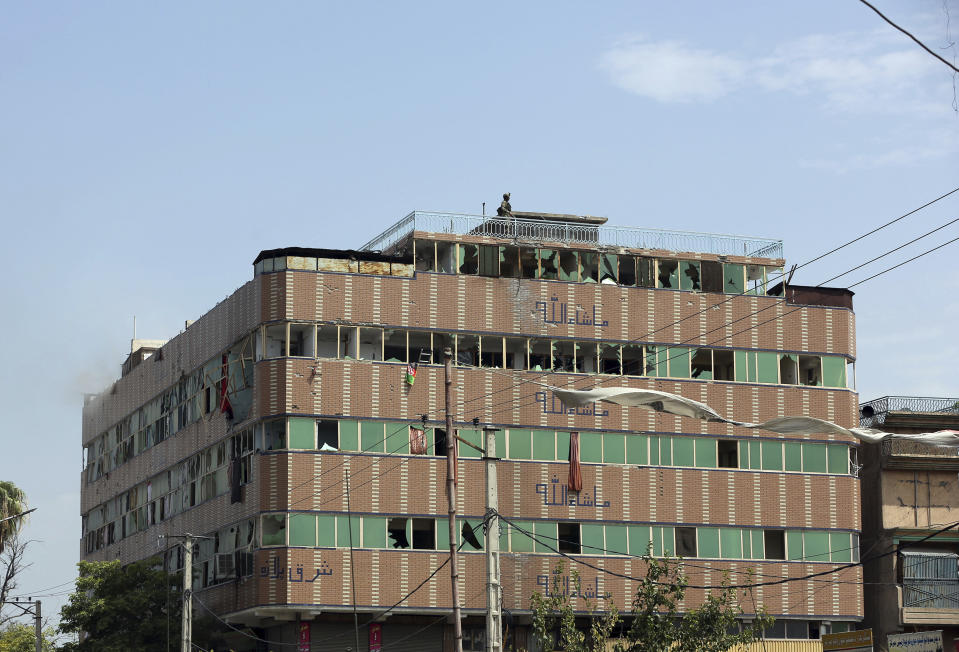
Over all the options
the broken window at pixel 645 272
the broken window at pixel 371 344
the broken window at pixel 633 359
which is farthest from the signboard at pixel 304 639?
the broken window at pixel 645 272

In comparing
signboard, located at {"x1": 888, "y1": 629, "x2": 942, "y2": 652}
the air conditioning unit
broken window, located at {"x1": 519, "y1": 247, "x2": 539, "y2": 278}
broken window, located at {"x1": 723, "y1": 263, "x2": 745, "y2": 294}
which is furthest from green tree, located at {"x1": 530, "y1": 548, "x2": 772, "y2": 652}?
broken window, located at {"x1": 723, "y1": 263, "x2": 745, "y2": 294}

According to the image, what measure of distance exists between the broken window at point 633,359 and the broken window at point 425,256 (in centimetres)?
850

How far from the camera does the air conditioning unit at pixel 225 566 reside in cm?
6272

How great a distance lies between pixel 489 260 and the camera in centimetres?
6391

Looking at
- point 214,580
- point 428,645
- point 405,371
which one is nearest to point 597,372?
point 405,371

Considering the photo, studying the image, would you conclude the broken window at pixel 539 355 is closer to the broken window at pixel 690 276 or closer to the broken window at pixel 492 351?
the broken window at pixel 492 351

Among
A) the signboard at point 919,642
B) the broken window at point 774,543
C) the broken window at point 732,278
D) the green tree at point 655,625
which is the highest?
the broken window at point 732,278

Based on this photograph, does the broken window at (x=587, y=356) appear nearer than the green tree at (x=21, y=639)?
Yes

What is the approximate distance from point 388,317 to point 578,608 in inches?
531

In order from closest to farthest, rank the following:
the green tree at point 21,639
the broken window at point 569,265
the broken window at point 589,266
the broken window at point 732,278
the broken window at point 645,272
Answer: the broken window at point 569,265, the broken window at point 589,266, the broken window at point 645,272, the broken window at point 732,278, the green tree at point 21,639

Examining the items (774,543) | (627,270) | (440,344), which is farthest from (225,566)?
(774,543)

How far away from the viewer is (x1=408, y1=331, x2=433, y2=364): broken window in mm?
62406

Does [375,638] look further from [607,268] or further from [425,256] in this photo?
[607,268]

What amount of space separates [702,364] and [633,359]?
2.97 meters
